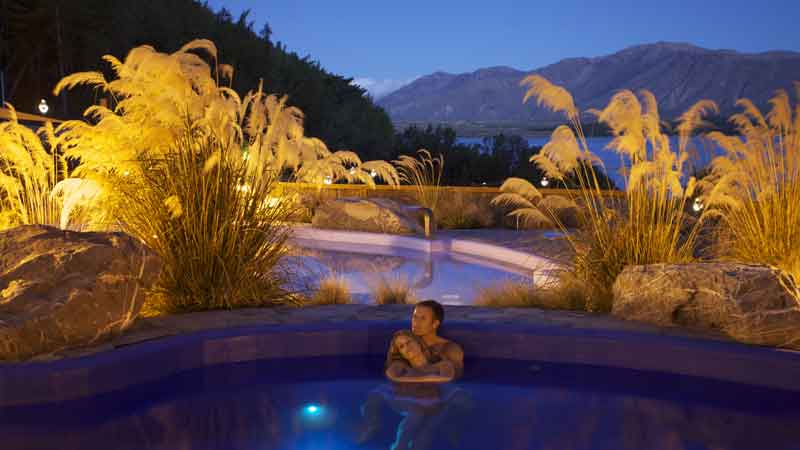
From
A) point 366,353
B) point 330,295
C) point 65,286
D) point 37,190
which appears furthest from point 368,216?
point 65,286

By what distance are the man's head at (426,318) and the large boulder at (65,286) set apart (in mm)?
1410

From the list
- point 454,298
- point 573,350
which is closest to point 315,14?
point 454,298

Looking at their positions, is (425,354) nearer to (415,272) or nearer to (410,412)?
(410,412)

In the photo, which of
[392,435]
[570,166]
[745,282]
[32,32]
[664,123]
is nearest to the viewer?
[392,435]

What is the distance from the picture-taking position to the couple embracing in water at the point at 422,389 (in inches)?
150

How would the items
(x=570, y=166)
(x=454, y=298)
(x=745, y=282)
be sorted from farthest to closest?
1. (x=454, y=298)
2. (x=570, y=166)
3. (x=745, y=282)

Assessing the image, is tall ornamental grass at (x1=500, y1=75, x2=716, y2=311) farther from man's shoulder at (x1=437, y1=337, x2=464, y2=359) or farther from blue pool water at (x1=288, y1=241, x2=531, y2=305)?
man's shoulder at (x1=437, y1=337, x2=464, y2=359)

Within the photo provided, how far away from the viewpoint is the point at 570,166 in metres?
5.25

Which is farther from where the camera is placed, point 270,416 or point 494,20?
point 494,20

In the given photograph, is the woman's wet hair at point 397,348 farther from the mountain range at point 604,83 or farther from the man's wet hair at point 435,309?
the mountain range at point 604,83

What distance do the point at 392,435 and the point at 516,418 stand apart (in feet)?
2.04

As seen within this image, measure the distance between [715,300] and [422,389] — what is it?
168 cm

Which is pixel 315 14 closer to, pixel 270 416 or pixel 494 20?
pixel 494 20

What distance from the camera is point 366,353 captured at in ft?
15.7
